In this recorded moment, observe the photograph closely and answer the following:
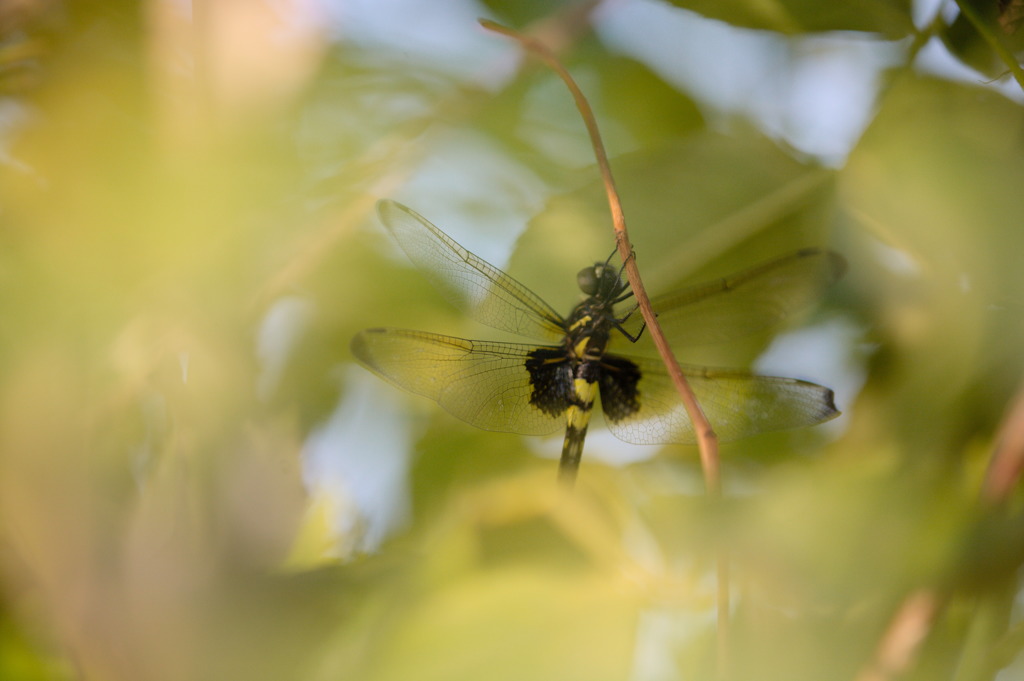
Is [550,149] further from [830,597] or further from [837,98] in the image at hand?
[830,597]

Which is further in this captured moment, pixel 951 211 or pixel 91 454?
pixel 91 454

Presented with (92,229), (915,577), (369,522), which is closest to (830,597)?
(915,577)

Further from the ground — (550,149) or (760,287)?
(550,149)

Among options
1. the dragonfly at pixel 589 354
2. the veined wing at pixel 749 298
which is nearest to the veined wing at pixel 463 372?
the dragonfly at pixel 589 354

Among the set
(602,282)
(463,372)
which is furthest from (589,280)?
(463,372)

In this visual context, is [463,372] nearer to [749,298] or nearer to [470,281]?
[470,281]

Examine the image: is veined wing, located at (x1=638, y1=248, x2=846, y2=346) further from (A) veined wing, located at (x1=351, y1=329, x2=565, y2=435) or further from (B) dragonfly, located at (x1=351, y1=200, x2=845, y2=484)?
(A) veined wing, located at (x1=351, y1=329, x2=565, y2=435)
